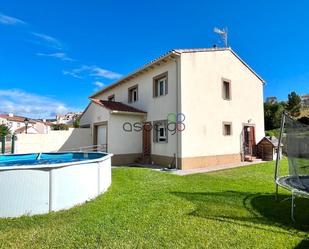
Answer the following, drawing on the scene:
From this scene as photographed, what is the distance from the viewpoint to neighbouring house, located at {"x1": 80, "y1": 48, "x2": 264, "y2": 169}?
13.1 metres

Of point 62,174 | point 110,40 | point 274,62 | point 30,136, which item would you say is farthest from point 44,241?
point 274,62

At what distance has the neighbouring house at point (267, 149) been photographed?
16891mm

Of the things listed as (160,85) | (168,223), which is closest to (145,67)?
(160,85)

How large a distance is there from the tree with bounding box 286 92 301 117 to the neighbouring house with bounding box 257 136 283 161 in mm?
24254

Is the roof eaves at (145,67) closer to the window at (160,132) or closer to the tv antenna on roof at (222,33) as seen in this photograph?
the window at (160,132)

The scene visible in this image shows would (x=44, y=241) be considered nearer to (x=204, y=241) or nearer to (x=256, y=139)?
(x=204, y=241)

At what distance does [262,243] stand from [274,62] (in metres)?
20.3

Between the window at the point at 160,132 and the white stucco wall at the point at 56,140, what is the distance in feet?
22.1

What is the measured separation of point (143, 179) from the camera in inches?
368

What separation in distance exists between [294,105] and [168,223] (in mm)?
40356

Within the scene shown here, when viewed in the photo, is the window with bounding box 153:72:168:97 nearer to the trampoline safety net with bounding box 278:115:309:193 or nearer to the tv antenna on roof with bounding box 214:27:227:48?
the tv antenna on roof with bounding box 214:27:227:48

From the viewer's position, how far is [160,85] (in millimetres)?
14875

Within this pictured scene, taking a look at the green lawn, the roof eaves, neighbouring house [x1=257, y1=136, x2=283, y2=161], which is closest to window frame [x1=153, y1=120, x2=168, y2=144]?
the roof eaves

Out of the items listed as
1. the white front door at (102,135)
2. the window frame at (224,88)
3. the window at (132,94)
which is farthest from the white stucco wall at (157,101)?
the window frame at (224,88)
